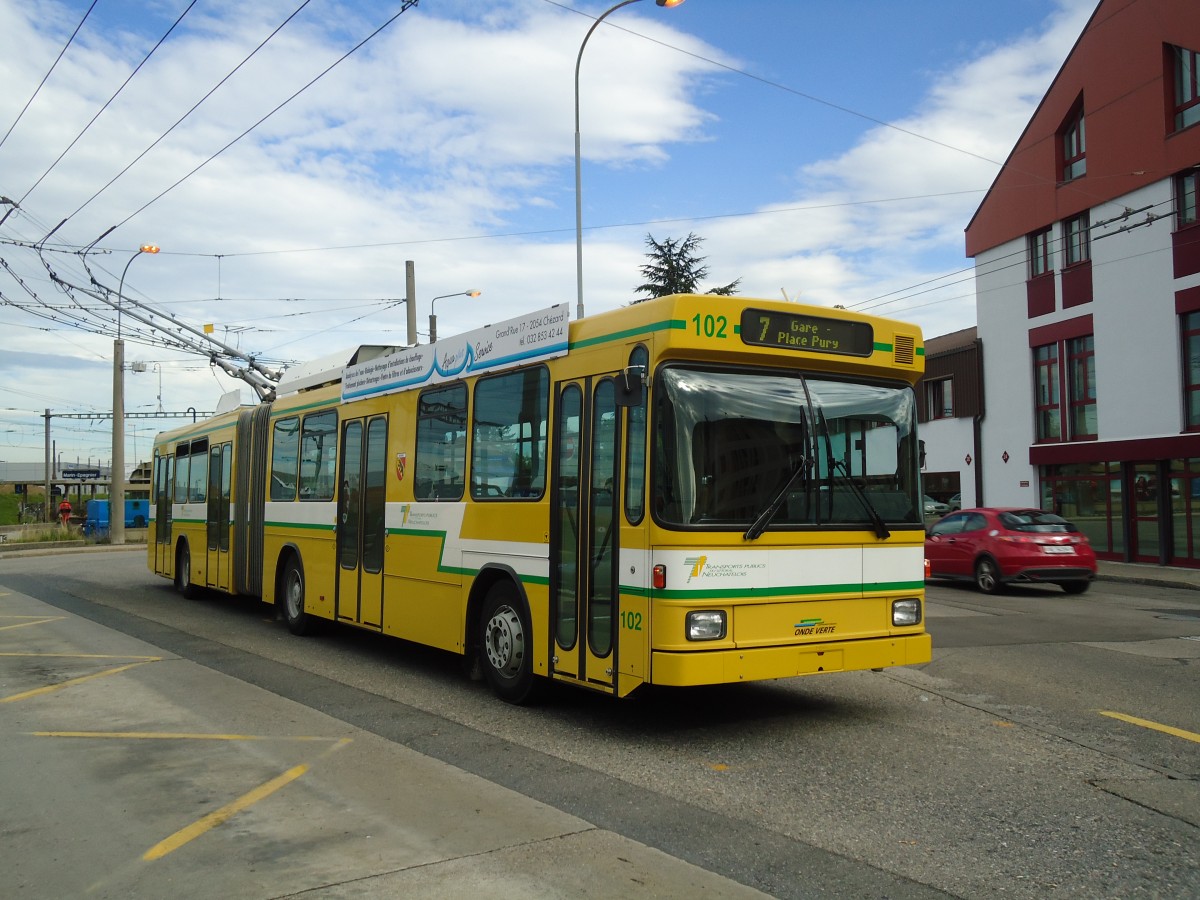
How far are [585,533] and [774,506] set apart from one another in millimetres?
1363

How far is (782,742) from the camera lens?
7195 mm

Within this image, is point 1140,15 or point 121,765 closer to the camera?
point 121,765

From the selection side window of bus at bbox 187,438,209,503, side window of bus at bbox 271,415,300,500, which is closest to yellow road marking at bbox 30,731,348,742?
side window of bus at bbox 271,415,300,500

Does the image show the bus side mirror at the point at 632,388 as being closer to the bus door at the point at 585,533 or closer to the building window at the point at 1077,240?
the bus door at the point at 585,533

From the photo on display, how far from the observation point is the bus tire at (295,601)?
41.9 feet

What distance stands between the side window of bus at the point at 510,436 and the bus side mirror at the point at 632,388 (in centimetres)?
129

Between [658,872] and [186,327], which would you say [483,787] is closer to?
[658,872]

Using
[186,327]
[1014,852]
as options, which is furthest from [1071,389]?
[1014,852]

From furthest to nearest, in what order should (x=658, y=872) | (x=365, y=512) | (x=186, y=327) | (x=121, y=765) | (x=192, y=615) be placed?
1. (x=186, y=327)
2. (x=192, y=615)
3. (x=365, y=512)
4. (x=121, y=765)
5. (x=658, y=872)

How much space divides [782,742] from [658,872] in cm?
270

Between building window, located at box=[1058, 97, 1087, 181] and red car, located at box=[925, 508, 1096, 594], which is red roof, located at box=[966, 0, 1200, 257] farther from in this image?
red car, located at box=[925, 508, 1096, 594]

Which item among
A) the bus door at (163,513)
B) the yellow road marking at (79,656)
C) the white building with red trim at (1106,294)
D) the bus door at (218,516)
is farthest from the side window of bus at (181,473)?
the white building with red trim at (1106,294)

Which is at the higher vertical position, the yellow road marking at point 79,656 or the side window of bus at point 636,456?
the side window of bus at point 636,456

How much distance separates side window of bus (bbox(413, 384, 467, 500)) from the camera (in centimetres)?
934
